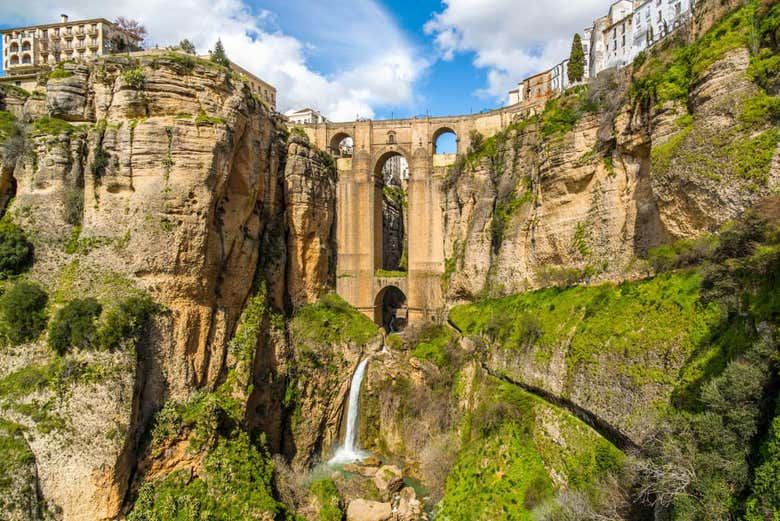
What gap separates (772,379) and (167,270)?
18264 mm

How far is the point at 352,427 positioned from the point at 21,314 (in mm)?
15306

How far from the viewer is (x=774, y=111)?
36.1ft

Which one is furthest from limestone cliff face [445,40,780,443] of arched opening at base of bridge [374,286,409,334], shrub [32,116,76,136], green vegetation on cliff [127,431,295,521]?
shrub [32,116,76,136]

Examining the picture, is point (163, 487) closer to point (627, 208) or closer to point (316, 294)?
point (316, 294)

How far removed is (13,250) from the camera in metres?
17.0

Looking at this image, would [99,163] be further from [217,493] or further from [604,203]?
[604,203]

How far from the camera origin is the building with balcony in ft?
138

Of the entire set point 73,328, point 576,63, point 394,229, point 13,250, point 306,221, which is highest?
point 576,63

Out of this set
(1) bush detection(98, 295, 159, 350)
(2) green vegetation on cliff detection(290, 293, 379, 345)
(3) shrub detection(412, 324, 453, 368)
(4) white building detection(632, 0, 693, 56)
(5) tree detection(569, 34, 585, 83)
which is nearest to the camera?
(1) bush detection(98, 295, 159, 350)

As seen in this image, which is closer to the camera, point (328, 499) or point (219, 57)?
point (328, 499)

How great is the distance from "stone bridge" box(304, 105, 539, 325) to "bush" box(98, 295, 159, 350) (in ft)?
49.3

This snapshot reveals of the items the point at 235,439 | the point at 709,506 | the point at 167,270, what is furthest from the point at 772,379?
the point at 167,270

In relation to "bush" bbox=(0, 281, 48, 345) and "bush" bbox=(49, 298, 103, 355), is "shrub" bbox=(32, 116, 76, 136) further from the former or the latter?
"bush" bbox=(49, 298, 103, 355)

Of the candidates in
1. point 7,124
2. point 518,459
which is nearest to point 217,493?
point 518,459
